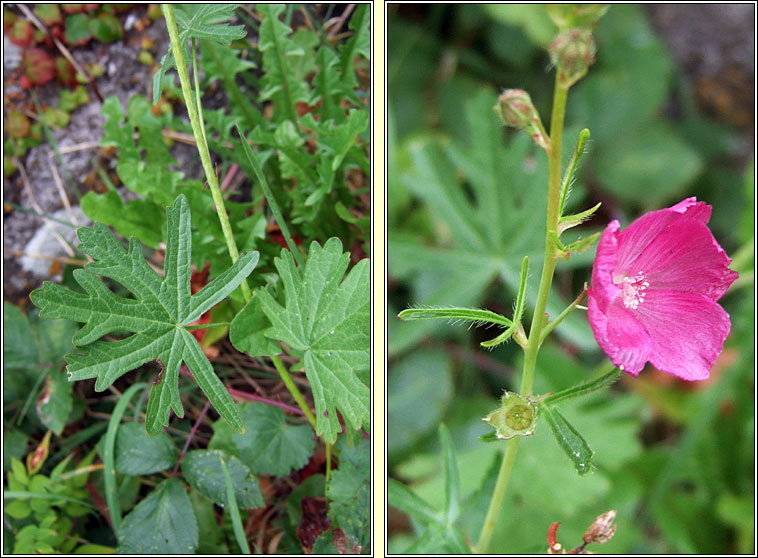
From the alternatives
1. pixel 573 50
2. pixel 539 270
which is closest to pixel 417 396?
pixel 539 270

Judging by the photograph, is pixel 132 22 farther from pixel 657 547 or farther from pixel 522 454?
pixel 657 547

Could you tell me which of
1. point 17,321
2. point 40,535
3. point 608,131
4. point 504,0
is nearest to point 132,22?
point 17,321

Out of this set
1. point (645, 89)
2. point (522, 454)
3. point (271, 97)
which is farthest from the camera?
point (645, 89)

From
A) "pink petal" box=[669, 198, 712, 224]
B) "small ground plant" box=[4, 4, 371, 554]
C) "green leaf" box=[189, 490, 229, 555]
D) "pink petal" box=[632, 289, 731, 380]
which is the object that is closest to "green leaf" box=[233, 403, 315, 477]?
"small ground plant" box=[4, 4, 371, 554]

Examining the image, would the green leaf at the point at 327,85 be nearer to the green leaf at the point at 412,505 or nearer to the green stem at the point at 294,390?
the green stem at the point at 294,390

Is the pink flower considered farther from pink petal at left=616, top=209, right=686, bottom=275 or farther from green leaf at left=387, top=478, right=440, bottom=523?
green leaf at left=387, top=478, right=440, bottom=523

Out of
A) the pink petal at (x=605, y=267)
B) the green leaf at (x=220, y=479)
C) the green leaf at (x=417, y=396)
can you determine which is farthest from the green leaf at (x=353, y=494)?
the green leaf at (x=417, y=396)
